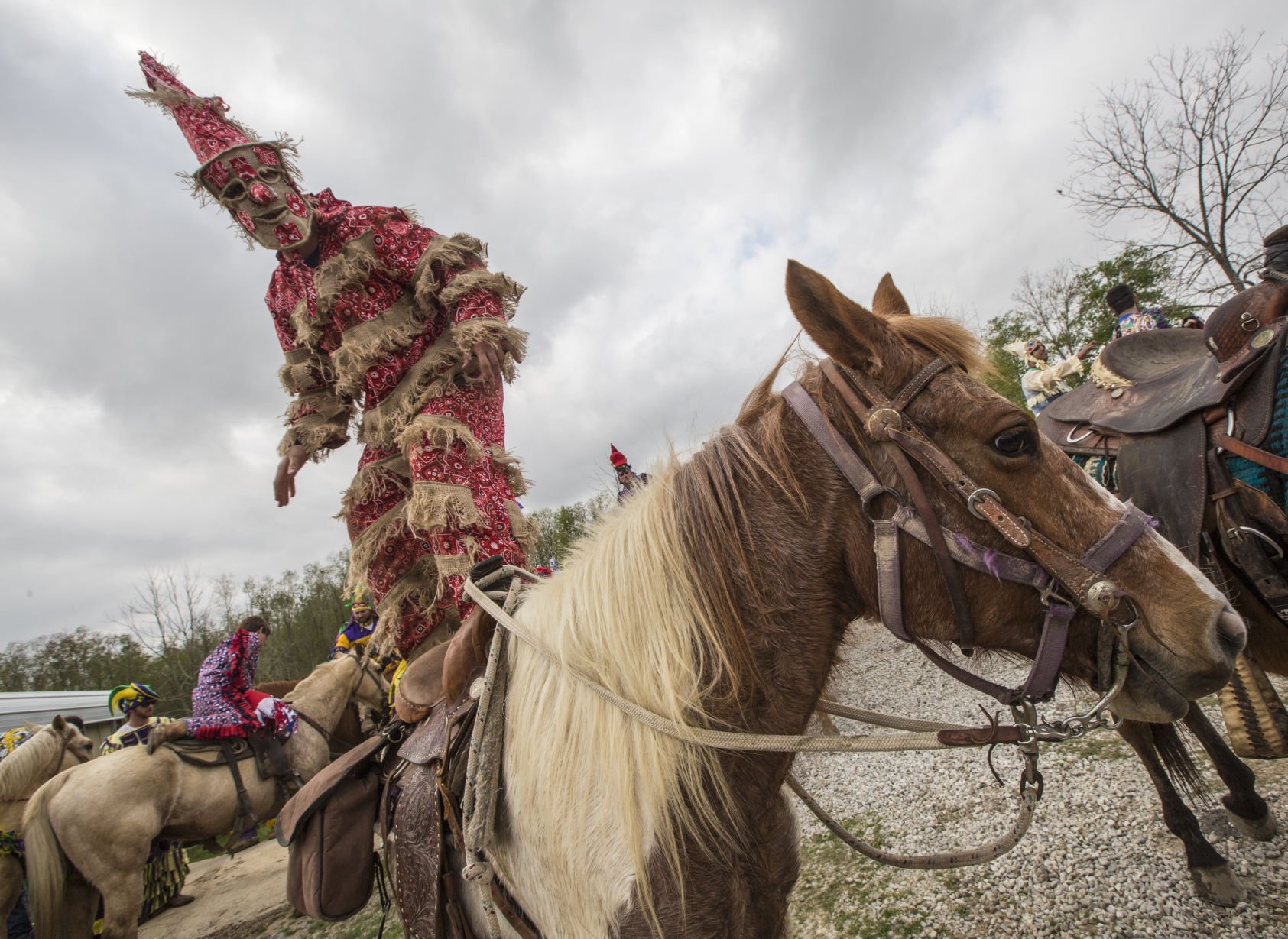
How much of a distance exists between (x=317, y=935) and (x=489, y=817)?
646 cm

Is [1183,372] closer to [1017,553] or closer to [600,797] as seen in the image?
[1017,553]

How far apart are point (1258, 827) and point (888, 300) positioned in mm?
3441

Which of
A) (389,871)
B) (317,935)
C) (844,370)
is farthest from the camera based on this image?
(317,935)

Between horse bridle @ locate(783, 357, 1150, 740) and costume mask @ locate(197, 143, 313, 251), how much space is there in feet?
8.13

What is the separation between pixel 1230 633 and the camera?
42.3 inches

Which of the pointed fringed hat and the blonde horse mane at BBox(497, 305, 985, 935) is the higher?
the pointed fringed hat

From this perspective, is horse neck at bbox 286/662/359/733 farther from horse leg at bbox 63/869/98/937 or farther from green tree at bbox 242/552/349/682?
green tree at bbox 242/552/349/682

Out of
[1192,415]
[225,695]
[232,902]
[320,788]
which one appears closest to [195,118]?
[320,788]

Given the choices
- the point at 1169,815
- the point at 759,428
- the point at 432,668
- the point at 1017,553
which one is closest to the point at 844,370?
the point at 759,428

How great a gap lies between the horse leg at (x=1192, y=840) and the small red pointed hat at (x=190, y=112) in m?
4.78

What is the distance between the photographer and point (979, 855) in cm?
133

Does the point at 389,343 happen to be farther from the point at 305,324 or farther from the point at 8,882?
the point at 8,882

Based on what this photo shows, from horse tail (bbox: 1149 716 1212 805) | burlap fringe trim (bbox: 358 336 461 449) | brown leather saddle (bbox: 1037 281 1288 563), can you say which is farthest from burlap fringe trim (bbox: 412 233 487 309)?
horse tail (bbox: 1149 716 1212 805)

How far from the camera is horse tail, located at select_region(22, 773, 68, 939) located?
4.43m
